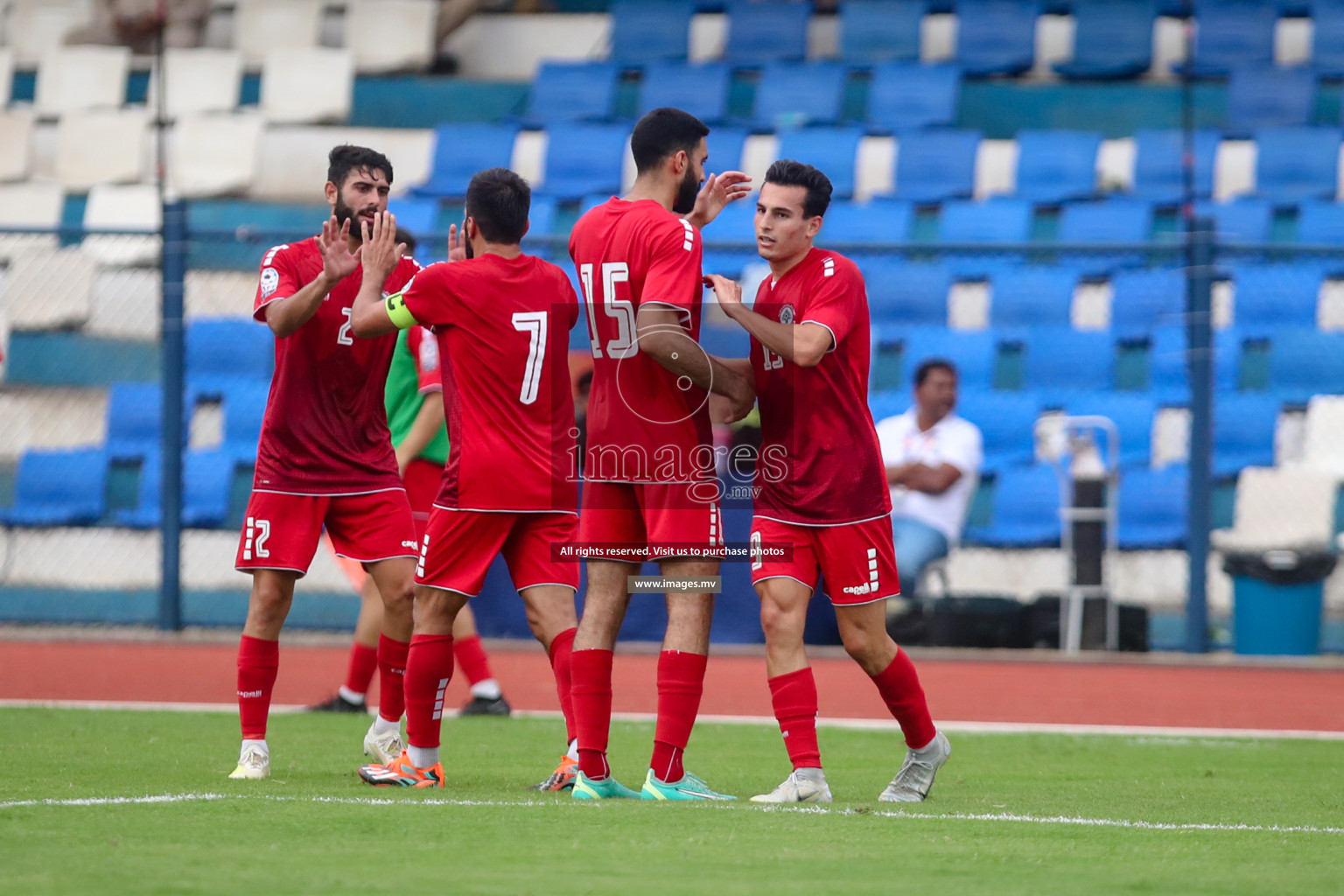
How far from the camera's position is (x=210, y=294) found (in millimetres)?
16562

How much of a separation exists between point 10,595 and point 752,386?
10096mm

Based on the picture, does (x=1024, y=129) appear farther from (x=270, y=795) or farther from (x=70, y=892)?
(x=70, y=892)

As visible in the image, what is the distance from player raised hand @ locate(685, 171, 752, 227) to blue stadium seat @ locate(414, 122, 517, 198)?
12699mm

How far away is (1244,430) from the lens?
14.1m

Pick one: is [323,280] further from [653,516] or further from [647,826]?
[647,826]

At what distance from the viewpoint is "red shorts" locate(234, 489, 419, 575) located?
6.58m

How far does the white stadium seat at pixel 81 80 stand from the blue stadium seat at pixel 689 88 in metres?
6.16

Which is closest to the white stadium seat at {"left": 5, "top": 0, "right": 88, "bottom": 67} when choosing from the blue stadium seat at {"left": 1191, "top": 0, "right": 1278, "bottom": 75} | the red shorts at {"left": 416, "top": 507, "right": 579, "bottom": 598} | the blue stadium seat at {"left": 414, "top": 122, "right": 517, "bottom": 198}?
the blue stadium seat at {"left": 414, "top": 122, "right": 517, "bottom": 198}

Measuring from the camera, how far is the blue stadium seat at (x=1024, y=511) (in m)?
13.4

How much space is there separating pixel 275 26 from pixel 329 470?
15781 millimetres

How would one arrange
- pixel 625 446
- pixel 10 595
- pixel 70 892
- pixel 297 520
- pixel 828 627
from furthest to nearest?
pixel 10 595 → pixel 828 627 → pixel 297 520 → pixel 625 446 → pixel 70 892

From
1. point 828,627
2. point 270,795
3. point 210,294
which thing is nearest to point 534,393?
point 270,795

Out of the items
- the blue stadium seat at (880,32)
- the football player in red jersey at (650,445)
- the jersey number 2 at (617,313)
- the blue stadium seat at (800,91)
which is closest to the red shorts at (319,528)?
the football player in red jersey at (650,445)

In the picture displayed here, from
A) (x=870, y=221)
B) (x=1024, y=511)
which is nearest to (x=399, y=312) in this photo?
(x=1024, y=511)
